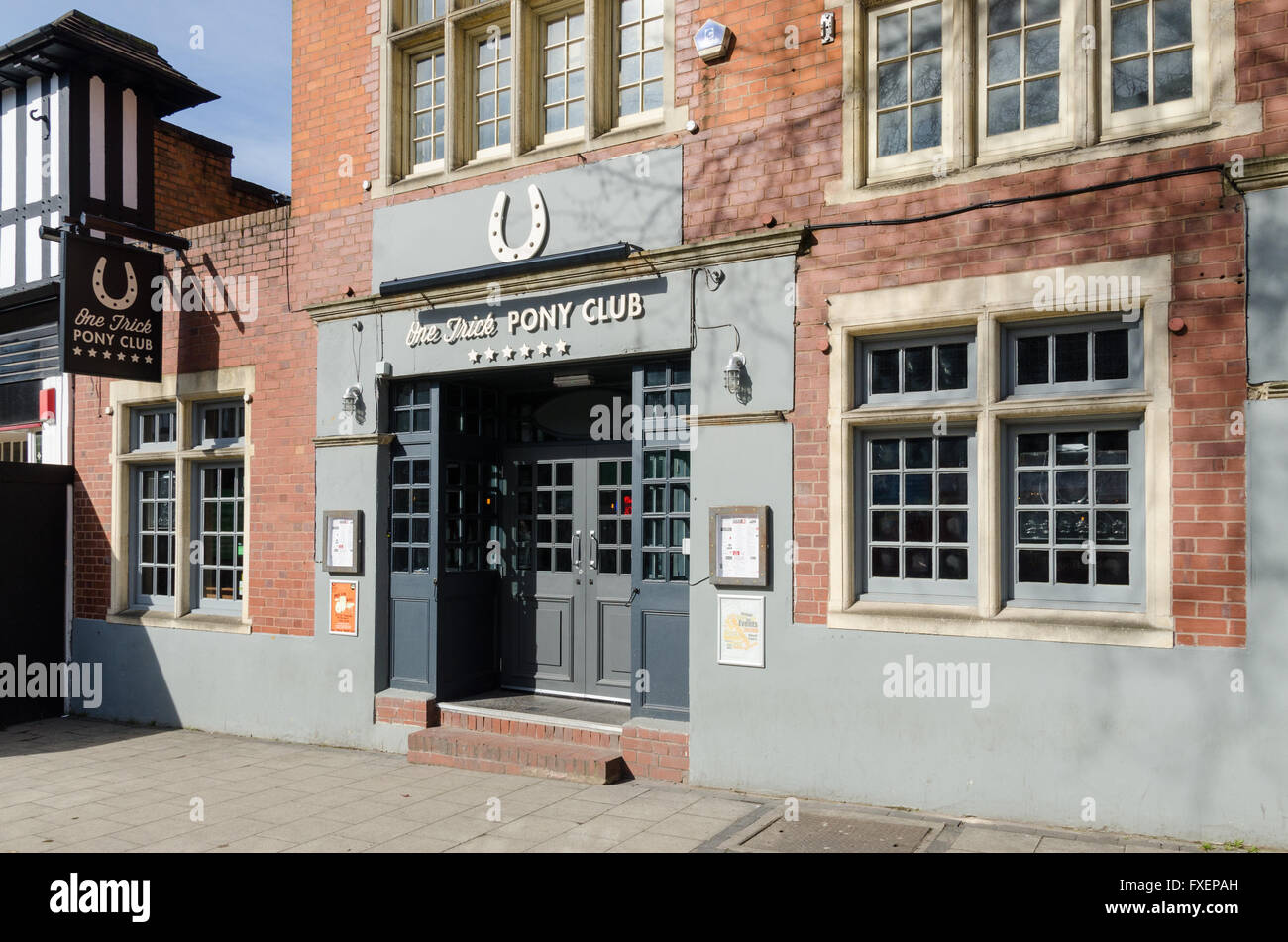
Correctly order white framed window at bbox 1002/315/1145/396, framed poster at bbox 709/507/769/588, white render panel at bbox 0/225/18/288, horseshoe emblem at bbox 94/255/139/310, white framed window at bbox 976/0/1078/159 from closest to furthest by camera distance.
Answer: white framed window at bbox 1002/315/1145/396 < white framed window at bbox 976/0/1078/159 < framed poster at bbox 709/507/769/588 < horseshoe emblem at bbox 94/255/139/310 < white render panel at bbox 0/225/18/288

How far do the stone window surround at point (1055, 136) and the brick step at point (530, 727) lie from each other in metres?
4.22

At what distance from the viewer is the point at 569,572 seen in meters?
8.95

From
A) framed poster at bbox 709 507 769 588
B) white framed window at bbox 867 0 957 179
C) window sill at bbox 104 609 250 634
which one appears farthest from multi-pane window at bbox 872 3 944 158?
window sill at bbox 104 609 250 634

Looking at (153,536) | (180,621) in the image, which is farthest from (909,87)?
(153,536)

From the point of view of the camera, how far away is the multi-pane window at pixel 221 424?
10203 millimetres

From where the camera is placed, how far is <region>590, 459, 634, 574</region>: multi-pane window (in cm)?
865

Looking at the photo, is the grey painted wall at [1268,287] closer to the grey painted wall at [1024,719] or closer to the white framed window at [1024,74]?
the grey painted wall at [1024,719]

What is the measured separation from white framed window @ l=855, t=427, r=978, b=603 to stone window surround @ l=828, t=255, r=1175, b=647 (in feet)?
0.37

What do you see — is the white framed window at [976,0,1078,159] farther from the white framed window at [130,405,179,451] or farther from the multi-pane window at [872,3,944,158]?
the white framed window at [130,405,179,451]

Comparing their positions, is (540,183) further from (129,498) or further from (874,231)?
(129,498)

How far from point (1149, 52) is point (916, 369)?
2.27 metres

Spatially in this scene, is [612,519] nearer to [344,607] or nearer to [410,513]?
[410,513]

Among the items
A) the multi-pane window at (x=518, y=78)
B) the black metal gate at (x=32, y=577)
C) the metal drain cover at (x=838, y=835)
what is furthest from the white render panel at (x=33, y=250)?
the metal drain cover at (x=838, y=835)

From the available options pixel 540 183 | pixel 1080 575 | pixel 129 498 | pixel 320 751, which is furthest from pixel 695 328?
pixel 129 498
